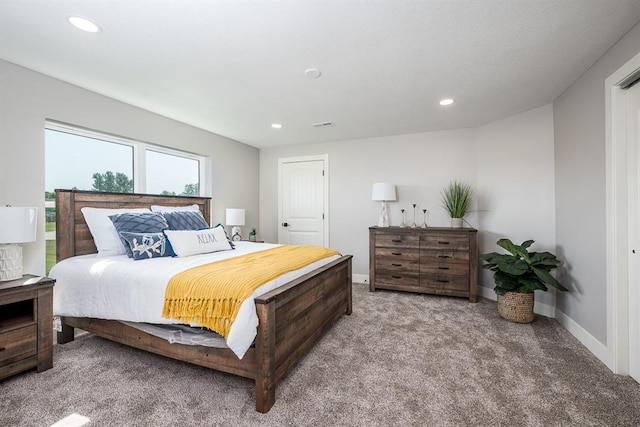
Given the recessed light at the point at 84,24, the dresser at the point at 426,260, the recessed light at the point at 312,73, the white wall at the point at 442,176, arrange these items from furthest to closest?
1. the dresser at the point at 426,260
2. the white wall at the point at 442,176
3. the recessed light at the point at 312,73
4. the recessed light at the point at 84,24

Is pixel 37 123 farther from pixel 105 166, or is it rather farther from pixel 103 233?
pixel 103 233

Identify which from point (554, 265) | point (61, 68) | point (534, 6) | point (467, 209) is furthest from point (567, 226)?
point (61, 68)

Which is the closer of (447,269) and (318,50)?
(318,50)

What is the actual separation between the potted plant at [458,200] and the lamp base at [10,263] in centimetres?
438

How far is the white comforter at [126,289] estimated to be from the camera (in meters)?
1.65

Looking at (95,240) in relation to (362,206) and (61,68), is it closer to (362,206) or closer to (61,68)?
(61,68)

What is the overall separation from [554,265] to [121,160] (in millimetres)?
4624

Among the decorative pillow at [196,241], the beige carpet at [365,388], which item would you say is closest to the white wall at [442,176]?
the beige carpet at [365,388]

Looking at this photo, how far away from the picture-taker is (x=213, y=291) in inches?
68.6

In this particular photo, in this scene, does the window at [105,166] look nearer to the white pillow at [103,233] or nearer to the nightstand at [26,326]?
the white pillow at [103,233]

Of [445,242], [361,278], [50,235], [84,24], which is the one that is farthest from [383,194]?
[50,235]

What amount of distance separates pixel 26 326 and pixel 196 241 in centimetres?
122

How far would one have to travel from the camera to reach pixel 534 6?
5.45ft

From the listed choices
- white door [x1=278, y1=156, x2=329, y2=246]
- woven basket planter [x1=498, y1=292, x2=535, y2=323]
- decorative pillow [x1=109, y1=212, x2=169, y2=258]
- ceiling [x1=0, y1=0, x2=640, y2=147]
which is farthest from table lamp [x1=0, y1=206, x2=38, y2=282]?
woven basket planter [x1=498, y1=292, x2=535, y2=323]
